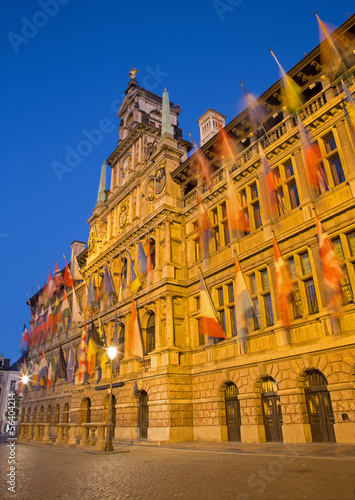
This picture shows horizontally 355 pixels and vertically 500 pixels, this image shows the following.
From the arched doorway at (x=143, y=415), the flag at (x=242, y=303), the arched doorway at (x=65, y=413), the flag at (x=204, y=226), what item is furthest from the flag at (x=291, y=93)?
the arched doorway at (x=65, y=413)

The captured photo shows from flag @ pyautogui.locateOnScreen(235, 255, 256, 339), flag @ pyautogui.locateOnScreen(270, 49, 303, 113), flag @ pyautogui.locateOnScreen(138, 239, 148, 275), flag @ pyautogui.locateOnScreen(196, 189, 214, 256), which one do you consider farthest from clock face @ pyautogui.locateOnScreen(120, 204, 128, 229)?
flag @ pyautogui.locateOnScreen(270, 49, 303, 113)

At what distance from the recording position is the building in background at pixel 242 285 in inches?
574

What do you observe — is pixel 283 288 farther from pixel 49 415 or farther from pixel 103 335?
pixel 49 415

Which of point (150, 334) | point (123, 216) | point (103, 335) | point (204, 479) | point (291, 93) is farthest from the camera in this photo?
point (123, 216)

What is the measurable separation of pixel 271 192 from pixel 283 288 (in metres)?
5.10

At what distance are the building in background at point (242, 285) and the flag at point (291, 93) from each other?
167 millimetres

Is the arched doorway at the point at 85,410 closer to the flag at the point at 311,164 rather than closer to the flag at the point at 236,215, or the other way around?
the flag at the point at 236,215

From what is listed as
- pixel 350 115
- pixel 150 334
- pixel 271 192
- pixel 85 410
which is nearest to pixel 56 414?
pixel 85 410

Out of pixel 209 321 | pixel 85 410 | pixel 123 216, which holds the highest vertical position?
pixel 123 216

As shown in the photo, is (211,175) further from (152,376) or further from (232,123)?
(152,376)

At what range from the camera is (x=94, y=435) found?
19219 millimetres

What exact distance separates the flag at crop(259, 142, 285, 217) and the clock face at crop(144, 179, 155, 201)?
10874mm

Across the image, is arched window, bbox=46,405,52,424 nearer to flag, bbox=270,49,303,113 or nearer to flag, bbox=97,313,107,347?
flag, bbox=97,313,107,347

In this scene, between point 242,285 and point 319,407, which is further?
point 242,285
